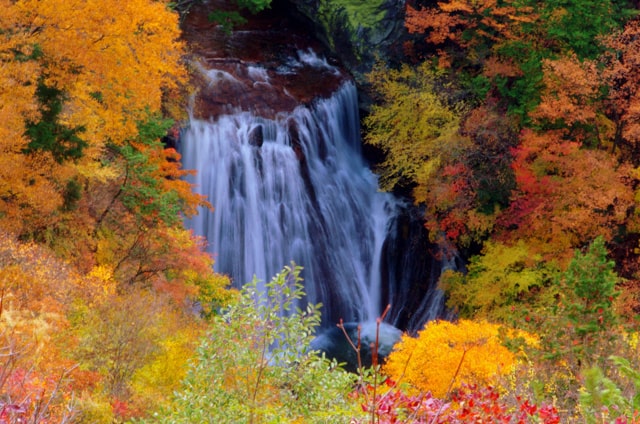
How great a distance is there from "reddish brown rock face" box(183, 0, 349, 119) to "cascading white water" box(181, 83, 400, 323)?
2.99 feet

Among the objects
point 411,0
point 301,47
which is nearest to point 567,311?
point 411,0

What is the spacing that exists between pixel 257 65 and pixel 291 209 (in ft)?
26.9

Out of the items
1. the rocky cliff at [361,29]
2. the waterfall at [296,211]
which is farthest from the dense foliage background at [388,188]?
the waterfall at [296,211]

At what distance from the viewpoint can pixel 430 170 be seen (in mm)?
26984

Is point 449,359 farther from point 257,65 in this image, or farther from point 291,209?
point 257,65

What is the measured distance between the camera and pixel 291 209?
27188 mm

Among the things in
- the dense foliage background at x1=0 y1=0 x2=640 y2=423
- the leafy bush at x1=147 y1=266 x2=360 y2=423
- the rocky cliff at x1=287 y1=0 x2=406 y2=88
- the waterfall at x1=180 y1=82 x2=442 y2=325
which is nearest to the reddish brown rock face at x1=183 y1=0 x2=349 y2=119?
the waterfall at x1=180 y1=82 x2=442 y2=325

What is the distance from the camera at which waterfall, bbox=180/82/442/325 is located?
2603 centimetres

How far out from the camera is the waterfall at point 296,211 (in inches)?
1025

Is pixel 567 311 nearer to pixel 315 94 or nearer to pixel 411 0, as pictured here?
pixel 315 94

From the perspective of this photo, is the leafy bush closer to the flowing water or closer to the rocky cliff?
the flowing water

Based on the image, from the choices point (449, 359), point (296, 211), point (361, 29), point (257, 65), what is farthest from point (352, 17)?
point (449, 359)

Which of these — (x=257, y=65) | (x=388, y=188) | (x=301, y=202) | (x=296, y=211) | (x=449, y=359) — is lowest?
(x=296, y=211)

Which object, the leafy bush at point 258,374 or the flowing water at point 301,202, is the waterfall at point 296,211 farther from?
the leafy bush at point 258,374
